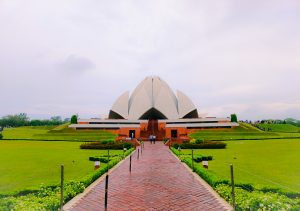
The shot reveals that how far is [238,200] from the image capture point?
5207 millimetres

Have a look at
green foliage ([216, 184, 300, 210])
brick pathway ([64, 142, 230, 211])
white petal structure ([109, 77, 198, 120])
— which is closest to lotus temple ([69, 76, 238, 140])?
white petal structure ([109, 77, 198, 120])

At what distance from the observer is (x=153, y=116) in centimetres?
4319

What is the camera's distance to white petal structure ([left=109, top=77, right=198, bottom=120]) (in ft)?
133

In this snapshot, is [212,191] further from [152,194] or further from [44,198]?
[44,198]

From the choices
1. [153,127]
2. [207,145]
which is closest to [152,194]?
[207,145]

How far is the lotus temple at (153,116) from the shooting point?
33.8m

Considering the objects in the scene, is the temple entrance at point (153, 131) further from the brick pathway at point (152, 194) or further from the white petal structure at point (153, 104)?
the brick pathway at point (152, 194)

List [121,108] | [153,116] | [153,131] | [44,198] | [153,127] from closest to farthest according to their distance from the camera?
1. [44,198]
2. [153,131]
3. [153,127]
4. [121,108]
5. [153,116]

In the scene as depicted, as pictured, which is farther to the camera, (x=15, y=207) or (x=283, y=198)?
(x=283, y=198)

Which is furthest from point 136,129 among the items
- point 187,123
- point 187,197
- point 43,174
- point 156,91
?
point 187,197

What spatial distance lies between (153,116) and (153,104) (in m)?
3.33

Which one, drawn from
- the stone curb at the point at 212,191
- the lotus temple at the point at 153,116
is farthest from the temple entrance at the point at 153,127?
the stone curb at the point at 212,191

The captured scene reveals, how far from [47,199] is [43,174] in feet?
12.8

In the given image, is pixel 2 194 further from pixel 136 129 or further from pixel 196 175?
pixel 136 129
